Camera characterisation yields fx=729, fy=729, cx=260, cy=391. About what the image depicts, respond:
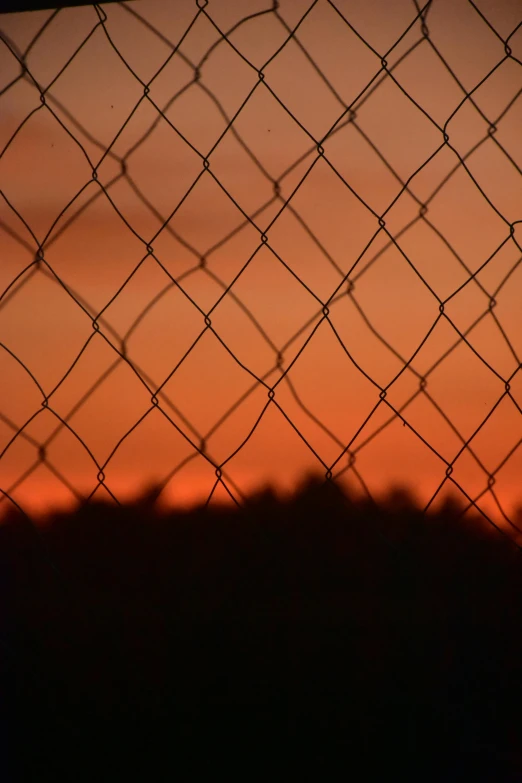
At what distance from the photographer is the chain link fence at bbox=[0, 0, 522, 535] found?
939mm

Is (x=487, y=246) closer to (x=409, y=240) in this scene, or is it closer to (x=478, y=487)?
(x=409, y=240)

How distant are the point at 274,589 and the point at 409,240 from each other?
1.58ft

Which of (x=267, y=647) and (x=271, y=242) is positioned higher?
(x=271, y=242)

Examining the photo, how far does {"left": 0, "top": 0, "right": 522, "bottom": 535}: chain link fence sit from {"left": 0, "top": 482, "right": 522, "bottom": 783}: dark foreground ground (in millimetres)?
61

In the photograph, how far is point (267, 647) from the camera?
0.93m

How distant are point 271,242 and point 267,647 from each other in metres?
0.52

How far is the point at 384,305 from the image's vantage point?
949 mm

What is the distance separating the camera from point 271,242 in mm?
952

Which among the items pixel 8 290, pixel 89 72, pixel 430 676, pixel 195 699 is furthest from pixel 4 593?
pixel 89 72

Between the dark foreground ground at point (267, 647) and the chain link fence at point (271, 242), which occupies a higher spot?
the chain link fence at point (271, 242)

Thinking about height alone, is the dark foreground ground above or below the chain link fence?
below

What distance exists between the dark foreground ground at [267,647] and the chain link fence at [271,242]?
6cm

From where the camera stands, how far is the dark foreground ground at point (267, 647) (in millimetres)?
907

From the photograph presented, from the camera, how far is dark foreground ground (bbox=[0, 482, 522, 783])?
91 cm
